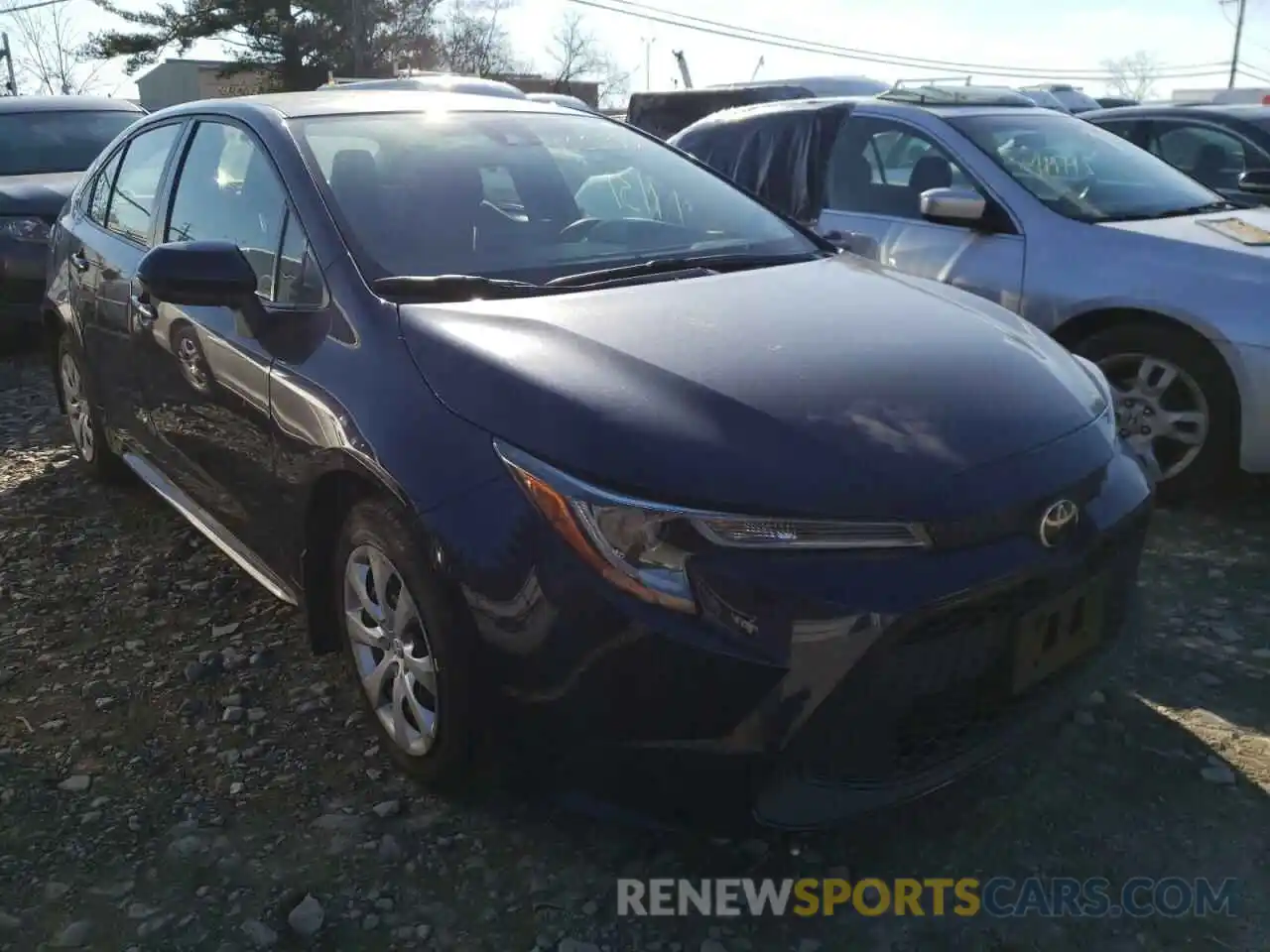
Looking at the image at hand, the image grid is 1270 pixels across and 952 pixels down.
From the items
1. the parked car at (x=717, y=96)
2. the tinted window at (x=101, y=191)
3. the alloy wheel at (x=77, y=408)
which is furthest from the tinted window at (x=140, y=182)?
the parked car at (x=717, y=96)

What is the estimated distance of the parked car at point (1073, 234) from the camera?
3889 millimetres

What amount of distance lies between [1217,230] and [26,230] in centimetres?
644

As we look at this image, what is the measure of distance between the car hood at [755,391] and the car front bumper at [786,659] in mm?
130

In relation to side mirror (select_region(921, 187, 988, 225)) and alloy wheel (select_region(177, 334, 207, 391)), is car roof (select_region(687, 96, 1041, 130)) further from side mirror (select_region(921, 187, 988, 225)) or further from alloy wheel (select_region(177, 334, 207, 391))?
Answer: alloy wheel (select_region(177, 334, 207, 391))

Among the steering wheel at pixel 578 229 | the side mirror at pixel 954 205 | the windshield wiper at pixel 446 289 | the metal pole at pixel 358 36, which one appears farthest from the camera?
the metal pole at pixel 358 36

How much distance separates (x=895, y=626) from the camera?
1.87 m

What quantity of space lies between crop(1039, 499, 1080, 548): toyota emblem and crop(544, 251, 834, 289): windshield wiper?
3.78 ft

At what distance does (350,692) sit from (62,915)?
0.93 metres

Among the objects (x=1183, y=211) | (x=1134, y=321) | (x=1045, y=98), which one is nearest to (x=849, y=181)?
(x=1183, y=211)

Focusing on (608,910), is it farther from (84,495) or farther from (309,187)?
(84,495)

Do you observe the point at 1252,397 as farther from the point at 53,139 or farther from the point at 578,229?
the point at 53,139

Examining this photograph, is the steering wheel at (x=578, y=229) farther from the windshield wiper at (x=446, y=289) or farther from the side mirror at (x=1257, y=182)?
the side mirror at (x=1257, y=182)

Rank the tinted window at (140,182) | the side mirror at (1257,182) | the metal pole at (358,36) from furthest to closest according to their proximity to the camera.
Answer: the metal pole at (358,36)
the side mirror at (1257,182)
the tinted window at (140,182)

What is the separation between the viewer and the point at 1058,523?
6.88 feet
